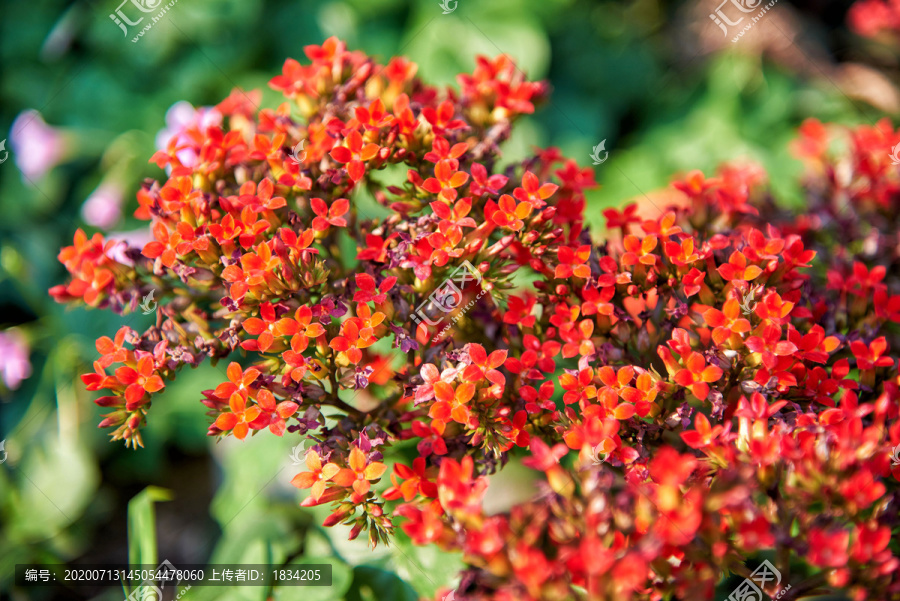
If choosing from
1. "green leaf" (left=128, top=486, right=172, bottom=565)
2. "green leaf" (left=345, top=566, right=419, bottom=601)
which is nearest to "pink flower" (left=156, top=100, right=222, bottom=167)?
"green leaf" (left=128, top=486, right=172, bottom=565)

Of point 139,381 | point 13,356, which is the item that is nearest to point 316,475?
point 139,381

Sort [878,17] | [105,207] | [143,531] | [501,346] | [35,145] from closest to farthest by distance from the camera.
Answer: [501,346], [143,531], [105,207], [878,17], [35,145]

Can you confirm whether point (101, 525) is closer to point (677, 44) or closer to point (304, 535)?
point (304, 535)

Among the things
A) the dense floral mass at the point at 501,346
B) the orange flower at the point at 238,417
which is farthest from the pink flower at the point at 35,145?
the orange flower at the point at 238,417

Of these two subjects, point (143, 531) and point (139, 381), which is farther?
point (143, 531)

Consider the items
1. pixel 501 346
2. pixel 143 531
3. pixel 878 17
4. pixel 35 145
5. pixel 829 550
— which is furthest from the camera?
pixel 35 145

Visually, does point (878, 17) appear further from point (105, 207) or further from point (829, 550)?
point (105, 207)

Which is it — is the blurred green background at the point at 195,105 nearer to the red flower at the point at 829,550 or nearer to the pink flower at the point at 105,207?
the pink flower at the point at 105,207

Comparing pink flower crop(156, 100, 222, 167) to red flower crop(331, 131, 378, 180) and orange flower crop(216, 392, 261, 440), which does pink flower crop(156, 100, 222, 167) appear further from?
orange flower crop(216, 392, 261, 440)
